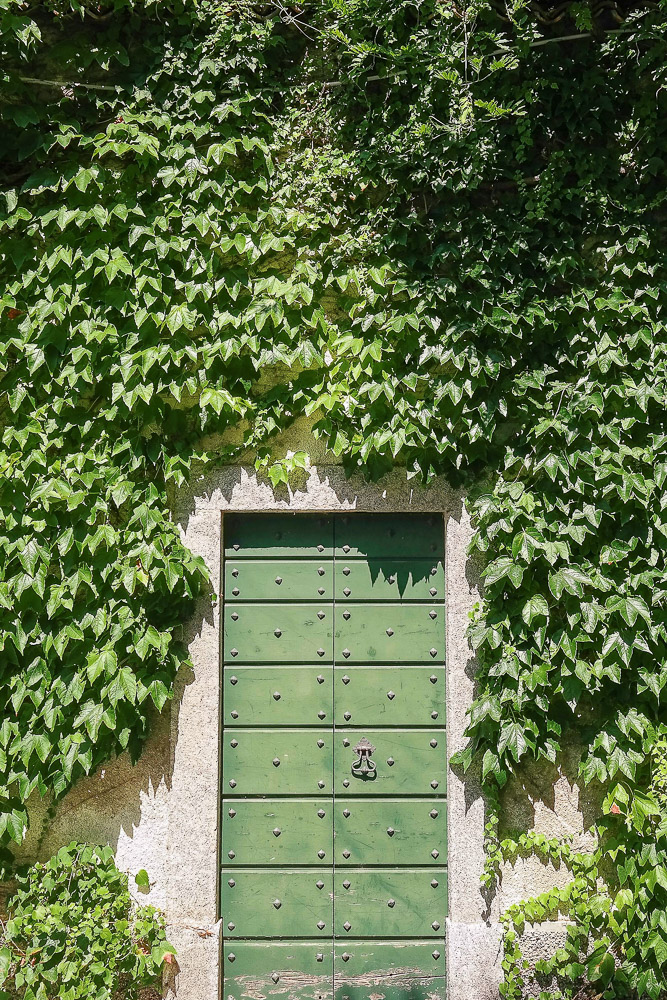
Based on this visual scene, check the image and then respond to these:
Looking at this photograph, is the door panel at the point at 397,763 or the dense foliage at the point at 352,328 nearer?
the dense foliage at the point at 352,328

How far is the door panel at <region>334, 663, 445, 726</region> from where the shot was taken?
11.6ft

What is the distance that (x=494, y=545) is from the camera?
343 centimetres

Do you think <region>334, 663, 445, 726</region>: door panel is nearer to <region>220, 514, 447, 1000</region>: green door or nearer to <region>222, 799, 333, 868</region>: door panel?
<region>220, 514, 447, 1000</region>: green door

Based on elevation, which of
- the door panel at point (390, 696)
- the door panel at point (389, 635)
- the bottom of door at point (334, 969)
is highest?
the door panel at point (389, 635)

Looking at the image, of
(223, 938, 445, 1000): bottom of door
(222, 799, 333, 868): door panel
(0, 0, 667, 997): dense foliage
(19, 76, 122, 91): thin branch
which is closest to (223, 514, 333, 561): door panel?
(0, 0, 667, 997): dense foliage

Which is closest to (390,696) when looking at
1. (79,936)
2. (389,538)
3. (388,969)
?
(389,538)

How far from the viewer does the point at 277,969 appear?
11.2 feet

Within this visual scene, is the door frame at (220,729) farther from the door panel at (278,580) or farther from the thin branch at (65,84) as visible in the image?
the thin branch at (65,84)

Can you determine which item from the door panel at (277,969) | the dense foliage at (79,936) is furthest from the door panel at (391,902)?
the dense foliage at (79,936)

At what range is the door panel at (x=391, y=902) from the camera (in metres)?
3.42

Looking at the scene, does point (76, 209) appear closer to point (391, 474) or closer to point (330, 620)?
point (391, 474)

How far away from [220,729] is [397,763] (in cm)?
82

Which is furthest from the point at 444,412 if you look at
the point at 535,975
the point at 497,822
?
the point at 535,975

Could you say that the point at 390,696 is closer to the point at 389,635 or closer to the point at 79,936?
the point at 389,635
